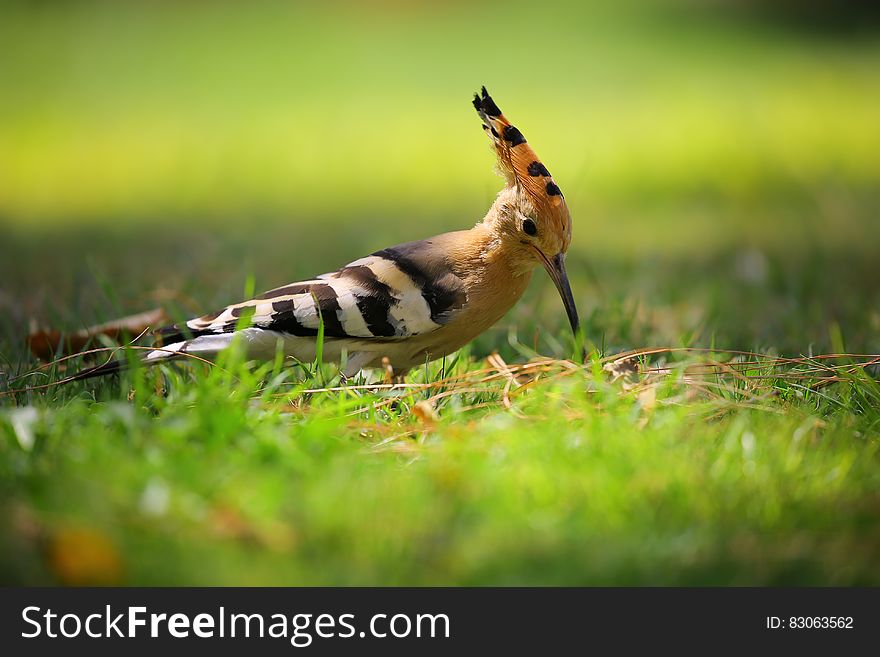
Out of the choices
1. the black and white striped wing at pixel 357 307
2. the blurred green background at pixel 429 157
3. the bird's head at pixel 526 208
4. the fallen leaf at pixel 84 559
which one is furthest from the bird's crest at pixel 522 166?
the fallen leaf at pixel 84 559

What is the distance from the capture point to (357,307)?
3197mm

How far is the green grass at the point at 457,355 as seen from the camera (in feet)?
6.76

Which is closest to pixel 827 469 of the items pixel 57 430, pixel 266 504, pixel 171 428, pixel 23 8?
pixel 266 504

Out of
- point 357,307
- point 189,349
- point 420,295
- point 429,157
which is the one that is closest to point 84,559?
point 189,349

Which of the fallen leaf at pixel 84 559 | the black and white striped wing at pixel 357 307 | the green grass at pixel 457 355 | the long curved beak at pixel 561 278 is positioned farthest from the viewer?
the long curved beak at pixel 561 278

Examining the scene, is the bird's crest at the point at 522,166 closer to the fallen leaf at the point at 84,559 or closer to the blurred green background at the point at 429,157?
the blurred green background at the point at 429,157

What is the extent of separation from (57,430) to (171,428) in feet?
1.00

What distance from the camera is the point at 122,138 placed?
381 inches

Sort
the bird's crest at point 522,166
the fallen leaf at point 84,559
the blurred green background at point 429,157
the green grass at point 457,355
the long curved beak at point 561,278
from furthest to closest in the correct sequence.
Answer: the blurred green background at point 429,157 < the long curved beak at point 561,278 < the bird's crest at point 522,166 < the green grass at point 457,355 < the fallen leaf at point 84,559

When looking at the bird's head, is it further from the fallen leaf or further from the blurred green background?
the fallen leaf

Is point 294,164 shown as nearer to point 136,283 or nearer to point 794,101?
point 136,283

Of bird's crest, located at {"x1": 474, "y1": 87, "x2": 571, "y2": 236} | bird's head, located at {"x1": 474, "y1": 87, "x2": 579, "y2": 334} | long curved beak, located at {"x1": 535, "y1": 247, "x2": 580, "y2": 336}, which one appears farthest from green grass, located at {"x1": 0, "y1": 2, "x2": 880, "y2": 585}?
bird's crest, located at {"x1": 474, "y1": 87, "x2": 571, "y2": 236}

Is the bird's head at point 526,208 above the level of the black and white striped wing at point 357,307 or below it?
above

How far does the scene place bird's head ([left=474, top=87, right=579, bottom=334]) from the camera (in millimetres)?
3291
